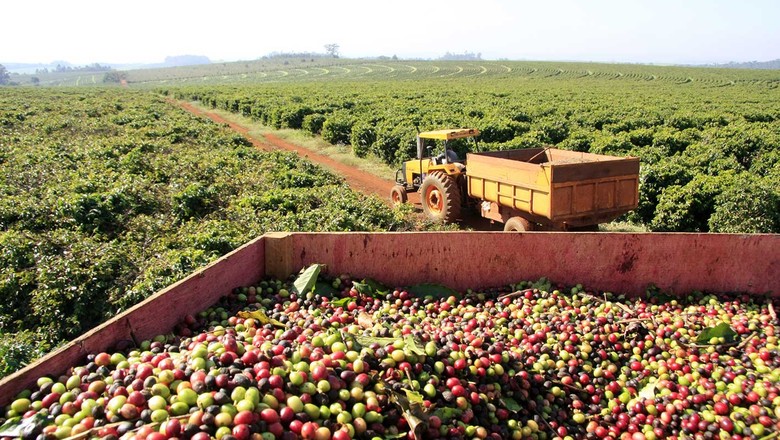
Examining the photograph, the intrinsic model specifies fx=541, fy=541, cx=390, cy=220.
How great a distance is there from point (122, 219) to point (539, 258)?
7.55m

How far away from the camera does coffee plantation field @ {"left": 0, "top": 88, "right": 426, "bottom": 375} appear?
21.9ft

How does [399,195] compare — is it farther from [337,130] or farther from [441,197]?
[337,130]

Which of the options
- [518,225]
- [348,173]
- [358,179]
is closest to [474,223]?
[518,225]

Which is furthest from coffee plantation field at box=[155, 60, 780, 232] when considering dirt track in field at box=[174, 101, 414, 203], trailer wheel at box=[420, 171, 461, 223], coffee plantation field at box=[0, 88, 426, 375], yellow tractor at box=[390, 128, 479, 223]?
coffee plantation field at box=[0, 88, 426, 375]

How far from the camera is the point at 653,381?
4.45 m

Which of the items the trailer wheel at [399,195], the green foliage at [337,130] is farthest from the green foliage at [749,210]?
the green foliage at [337,130]

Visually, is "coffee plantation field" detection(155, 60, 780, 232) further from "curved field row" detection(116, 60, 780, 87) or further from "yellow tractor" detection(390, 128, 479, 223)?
"curved field row" detection(116, 60, 780, 87)

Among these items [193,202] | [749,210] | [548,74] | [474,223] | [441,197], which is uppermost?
[548,74]

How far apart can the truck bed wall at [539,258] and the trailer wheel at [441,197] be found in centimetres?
575

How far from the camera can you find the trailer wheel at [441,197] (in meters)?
11.5

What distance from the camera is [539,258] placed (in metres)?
5.82

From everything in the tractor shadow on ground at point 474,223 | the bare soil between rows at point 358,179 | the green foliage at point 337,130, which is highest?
the green foliage at point 337,130

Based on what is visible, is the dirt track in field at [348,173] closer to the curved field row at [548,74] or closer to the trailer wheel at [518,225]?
the trailer wheel at [518,225]

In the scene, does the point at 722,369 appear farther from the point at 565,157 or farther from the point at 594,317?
the point at 565,157
